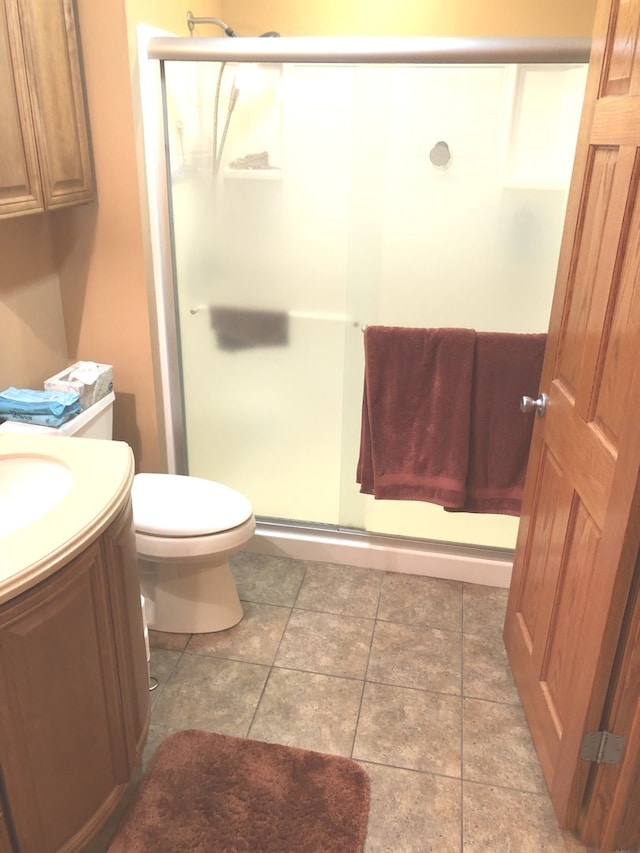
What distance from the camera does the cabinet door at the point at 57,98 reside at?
1.69m

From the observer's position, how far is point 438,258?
7.24 feet

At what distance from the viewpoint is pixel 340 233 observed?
2268 mm

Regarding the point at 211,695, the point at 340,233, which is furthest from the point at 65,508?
the point at 340,233

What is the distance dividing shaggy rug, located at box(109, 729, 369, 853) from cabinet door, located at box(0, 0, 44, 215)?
1463 mm

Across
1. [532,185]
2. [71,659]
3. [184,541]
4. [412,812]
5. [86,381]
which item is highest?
[532,185]

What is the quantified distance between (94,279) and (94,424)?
0.50 metres

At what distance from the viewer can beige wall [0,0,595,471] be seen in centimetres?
197

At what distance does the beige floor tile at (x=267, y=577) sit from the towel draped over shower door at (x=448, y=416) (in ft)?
1.65

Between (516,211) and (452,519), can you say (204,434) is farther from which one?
(516,211)

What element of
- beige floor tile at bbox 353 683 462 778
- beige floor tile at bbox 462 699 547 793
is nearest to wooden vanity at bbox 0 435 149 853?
beige floor tile at bbox 353 683 462 778

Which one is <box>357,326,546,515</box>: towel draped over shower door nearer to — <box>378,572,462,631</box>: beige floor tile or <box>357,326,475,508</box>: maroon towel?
<box>357,326,475,508</box>: maroon towel

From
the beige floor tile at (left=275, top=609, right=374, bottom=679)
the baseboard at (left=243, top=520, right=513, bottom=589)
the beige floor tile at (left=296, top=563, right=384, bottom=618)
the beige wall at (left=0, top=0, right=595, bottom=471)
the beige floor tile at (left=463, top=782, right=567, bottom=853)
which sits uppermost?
the beige wall at (left=0, top=0, right=595, bottom=471)

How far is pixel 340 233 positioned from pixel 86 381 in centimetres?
97

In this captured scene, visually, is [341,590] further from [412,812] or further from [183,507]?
[412,812]
